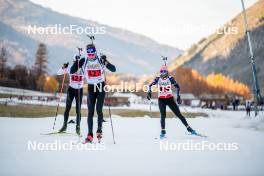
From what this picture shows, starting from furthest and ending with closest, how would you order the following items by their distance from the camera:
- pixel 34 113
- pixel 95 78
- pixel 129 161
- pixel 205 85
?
pixel 205 85 < pixel 34 113 < pixel 95 78 < pixel 129 161

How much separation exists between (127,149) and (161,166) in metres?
1.68

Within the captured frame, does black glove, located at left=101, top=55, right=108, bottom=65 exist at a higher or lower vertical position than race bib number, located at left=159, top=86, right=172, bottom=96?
higher

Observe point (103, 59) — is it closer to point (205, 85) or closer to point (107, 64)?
point (107, 64)

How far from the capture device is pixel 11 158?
524 cm

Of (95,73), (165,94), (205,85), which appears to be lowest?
(165,94)

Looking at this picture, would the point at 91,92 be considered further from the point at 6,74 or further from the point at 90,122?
the point at 6,74

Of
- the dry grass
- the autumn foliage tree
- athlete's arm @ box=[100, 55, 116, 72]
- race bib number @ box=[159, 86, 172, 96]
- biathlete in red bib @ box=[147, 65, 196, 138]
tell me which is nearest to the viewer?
athlete's arm @ box=[100, 55, 116, 72]

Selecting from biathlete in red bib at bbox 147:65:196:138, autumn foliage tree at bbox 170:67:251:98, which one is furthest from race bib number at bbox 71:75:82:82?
autumn foliage tree at bbox 170:67:251:98

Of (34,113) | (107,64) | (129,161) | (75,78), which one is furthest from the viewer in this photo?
(34,113)

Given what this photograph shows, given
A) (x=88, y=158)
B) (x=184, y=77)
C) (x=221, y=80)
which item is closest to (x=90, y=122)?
(x=88, y=158)

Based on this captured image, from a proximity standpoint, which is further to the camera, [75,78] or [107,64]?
[75,78]

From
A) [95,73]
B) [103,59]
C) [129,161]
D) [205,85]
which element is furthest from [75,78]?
[205,85]

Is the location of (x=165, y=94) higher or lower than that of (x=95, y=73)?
lower

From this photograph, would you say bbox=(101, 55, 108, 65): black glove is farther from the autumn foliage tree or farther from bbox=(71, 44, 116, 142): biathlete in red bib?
the autumn foliage tree
